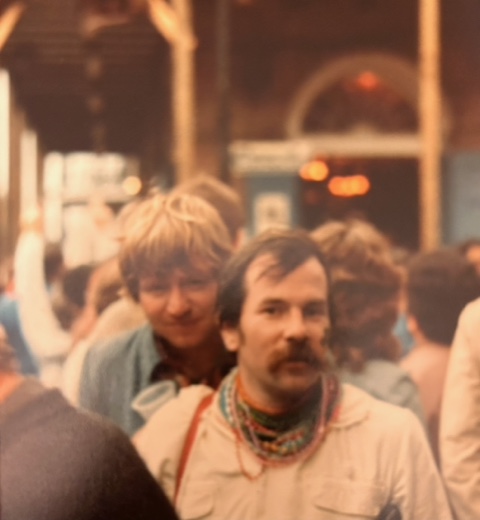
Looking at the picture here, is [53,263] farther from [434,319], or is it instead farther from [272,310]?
[434,319]

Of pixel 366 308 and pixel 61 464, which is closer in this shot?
pixel 61 464

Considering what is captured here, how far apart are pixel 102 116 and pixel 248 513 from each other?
0.45 metres

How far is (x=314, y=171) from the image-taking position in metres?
1.22

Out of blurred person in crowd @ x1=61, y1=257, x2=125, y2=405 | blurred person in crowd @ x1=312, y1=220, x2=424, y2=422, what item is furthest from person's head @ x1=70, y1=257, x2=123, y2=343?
blurred person in crowd @ x1=312, y1=220, x2=424, y2=422

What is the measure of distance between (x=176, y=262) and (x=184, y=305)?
46mm

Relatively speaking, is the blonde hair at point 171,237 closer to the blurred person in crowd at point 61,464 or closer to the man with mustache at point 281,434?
the man with mustache at point 281,434

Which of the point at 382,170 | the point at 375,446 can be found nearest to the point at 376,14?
the point at 382,170

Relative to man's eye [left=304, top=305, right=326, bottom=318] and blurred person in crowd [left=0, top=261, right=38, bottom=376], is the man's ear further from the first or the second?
blurred person in crowd [left=0, top=261, right=38, bottom=376]

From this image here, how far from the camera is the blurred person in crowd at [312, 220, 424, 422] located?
125cm

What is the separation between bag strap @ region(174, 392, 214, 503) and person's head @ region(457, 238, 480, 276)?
0.30m

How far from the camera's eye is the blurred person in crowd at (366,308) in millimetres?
1248

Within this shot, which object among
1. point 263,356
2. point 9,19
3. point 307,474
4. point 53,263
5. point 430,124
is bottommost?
point 307,474

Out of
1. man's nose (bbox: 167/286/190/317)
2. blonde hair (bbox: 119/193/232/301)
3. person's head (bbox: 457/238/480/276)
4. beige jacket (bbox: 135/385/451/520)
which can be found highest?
blonde hair (bbox: 119/193/232/301)

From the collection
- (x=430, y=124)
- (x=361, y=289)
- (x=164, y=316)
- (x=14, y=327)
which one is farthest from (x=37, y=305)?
(x=430, y=124)
